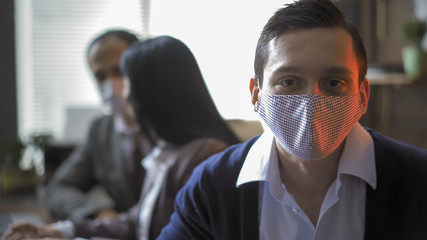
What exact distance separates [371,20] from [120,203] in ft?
3.41

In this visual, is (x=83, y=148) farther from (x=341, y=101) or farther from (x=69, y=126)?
(x=341, y=101)

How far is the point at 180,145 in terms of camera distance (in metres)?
0.95

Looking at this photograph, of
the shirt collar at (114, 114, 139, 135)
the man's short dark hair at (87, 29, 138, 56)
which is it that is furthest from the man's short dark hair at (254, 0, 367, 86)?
the man's short dark hair at (87, 29, 138, 56)

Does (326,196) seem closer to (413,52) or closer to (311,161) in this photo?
(311,161)

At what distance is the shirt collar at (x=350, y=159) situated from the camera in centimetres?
51

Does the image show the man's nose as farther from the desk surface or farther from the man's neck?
the desk surface

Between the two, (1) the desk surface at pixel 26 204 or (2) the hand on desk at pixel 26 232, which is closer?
(2) the hand on desk at pixel 26 232

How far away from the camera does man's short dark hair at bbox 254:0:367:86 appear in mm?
462

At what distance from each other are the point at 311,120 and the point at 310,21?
3.8 inches

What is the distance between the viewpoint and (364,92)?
489 mm

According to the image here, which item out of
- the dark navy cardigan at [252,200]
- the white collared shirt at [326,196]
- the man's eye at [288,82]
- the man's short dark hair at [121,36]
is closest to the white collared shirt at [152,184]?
the dark navy cardigan at [252,200]

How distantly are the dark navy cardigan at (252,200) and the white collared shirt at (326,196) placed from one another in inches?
0.4

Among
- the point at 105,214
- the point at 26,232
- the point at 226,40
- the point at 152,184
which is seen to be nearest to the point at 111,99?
the point at 105,214

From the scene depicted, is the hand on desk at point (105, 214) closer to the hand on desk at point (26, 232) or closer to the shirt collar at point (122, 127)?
the shirt collar at point (122, 127)
